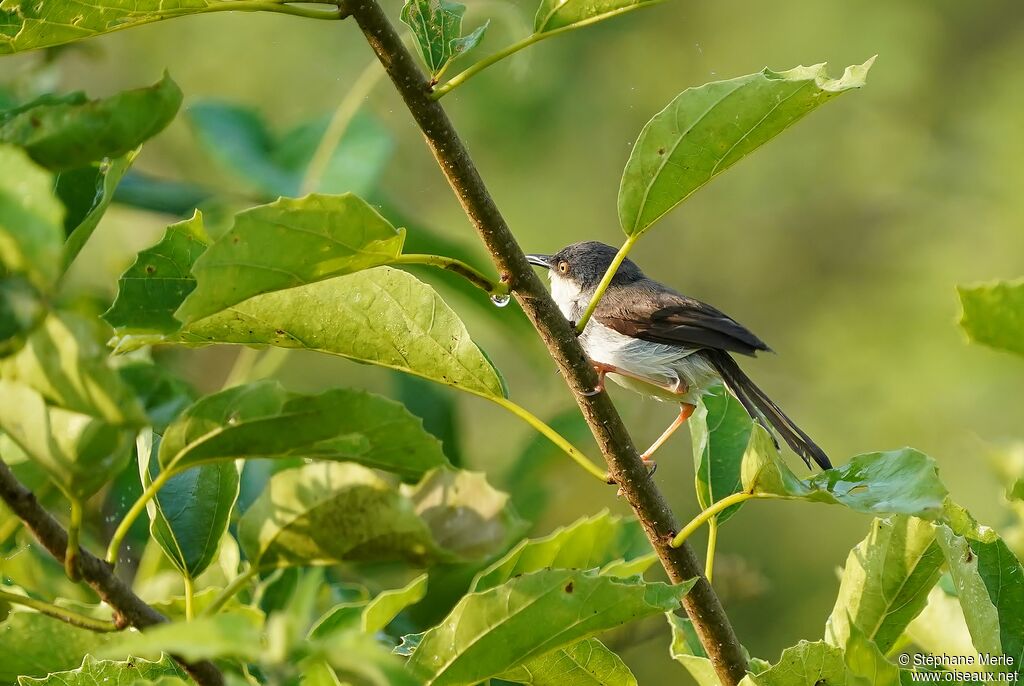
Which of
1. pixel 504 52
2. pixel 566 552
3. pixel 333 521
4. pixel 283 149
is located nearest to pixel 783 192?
pixel 283 149

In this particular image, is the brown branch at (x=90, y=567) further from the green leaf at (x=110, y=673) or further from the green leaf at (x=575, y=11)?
the green leaf at (x=575, y=11)

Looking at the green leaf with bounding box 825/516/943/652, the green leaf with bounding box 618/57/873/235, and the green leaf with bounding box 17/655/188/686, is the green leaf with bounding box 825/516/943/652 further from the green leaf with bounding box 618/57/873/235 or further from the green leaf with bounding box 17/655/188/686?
the green leaf with bounding box 17/655/188/686

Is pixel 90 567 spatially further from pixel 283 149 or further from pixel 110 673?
pixel 283 149

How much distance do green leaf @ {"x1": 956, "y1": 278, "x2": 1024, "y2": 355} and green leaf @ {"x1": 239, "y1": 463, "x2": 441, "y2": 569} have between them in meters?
0.98

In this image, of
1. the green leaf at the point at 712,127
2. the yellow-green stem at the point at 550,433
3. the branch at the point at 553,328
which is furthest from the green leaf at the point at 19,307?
the green leaf at the point at 712,127

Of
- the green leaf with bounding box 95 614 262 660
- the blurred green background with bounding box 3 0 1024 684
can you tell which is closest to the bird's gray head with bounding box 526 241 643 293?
the blurred green background with bounding box 3 0 1024 684

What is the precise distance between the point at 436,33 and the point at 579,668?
1035mm

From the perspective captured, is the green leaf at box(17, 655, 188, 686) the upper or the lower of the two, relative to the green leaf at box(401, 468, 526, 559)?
upper

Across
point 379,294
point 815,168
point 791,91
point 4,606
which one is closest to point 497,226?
point 379,294

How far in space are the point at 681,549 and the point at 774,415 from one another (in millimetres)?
2374

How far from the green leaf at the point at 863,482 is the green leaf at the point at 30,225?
967mm

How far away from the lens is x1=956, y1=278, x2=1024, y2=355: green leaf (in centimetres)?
172

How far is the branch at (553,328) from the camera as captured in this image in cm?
152

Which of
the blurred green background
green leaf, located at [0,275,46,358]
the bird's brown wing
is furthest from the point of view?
the blurred green background
